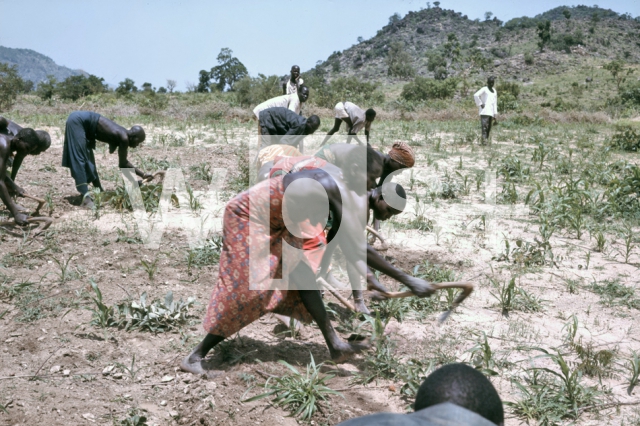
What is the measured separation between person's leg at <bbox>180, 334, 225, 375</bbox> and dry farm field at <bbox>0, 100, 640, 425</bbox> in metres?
0.05

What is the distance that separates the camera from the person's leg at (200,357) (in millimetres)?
2863

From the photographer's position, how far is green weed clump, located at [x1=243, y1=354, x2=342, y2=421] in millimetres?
2617

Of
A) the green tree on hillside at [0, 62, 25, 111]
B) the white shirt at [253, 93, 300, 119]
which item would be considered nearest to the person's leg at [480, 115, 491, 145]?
the white shirt at [253, 93, 300, 119]

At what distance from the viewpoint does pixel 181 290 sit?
396 cm

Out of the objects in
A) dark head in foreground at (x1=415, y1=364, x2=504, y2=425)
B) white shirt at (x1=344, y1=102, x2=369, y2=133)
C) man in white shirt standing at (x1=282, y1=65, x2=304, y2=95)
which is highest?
man in white shirt standing at (x1=282, y1=65, x2=304, y2=95)

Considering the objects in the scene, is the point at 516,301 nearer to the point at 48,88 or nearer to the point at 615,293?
the point at 615,293

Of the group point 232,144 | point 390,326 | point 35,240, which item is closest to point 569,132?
point 232,144

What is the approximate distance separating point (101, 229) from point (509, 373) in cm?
389

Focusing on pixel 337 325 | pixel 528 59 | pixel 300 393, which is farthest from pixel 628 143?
pixel 528 59

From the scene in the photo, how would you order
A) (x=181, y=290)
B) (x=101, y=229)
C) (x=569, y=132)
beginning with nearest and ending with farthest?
(x=181, y=290), (x=101, y=229), (x=569, y=132)

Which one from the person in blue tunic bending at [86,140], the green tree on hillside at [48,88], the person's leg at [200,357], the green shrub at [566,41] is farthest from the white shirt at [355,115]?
the green shrub at [566,41]

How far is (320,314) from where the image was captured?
9.37 feet

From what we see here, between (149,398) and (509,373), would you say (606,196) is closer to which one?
(509,373)

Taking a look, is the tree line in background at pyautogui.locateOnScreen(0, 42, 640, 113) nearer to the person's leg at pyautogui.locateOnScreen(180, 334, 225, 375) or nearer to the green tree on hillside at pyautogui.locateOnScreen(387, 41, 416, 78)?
the green tree on hillside at pyautogui.locateOnScreen(387, 41, 416, 78)
